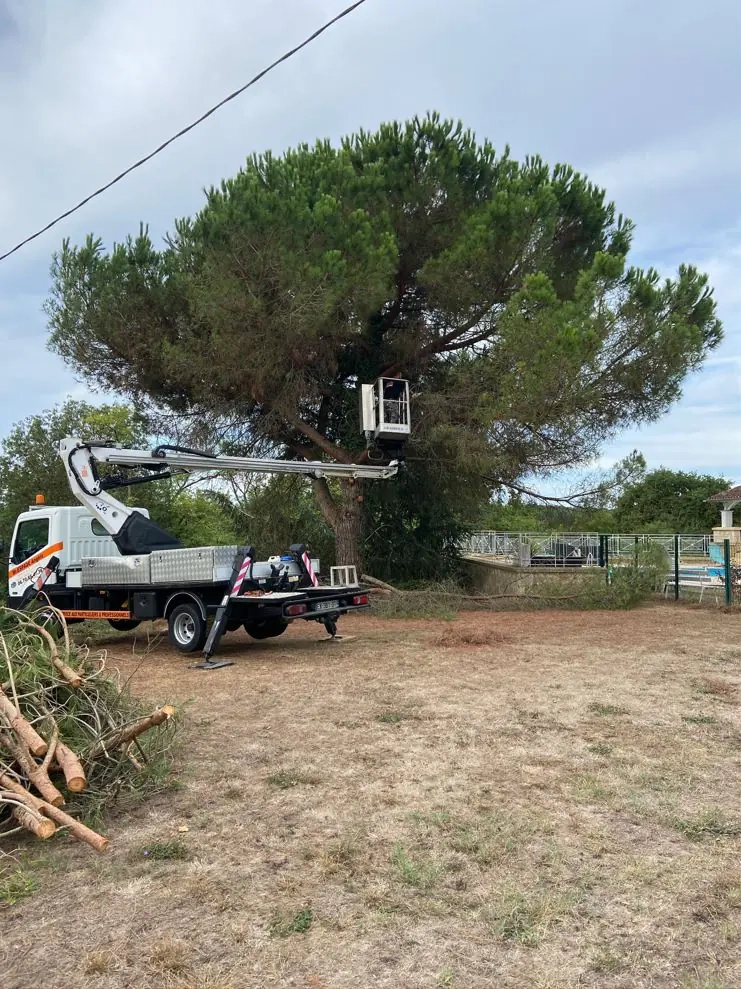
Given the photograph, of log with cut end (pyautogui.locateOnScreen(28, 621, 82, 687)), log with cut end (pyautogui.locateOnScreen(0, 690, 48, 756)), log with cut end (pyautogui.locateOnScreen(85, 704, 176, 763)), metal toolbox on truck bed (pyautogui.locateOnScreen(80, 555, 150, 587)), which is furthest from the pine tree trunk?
log with cut end (pyautogui.locateOnScreen(0, 690, 48, 756))

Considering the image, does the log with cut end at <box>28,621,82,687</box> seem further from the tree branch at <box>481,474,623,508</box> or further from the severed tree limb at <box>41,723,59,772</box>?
the tree branch at <box>481,474,623,508</box>

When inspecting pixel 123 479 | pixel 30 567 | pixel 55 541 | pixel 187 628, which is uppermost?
pixel 123 479

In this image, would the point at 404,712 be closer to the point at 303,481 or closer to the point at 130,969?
the point at 130,969

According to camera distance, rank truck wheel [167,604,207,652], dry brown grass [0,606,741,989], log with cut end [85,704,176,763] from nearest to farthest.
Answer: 1. dry brown grass [0,606,741,989]
2. log with cut end [85,704,176,763]
3. truck wheel [167,604,207,652]

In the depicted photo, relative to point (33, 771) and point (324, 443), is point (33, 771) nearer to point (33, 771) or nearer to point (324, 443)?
point (33, 771)

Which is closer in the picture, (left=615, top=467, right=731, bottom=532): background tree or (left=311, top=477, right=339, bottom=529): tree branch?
(left=311, top=477, right=339, bottom=529): tree branch

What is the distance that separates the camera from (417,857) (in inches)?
154

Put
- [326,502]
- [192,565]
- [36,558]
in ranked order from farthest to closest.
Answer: [326,502]
[36,558]
[192,565]

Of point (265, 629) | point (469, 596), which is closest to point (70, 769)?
point (265, 629)

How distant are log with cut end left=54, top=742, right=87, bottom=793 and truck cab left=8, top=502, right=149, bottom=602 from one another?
8.33m

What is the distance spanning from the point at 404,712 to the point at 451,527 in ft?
47.7

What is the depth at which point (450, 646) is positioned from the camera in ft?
36.9

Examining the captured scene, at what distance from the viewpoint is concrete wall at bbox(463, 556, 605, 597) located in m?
17.4

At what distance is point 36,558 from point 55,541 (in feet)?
1.86
